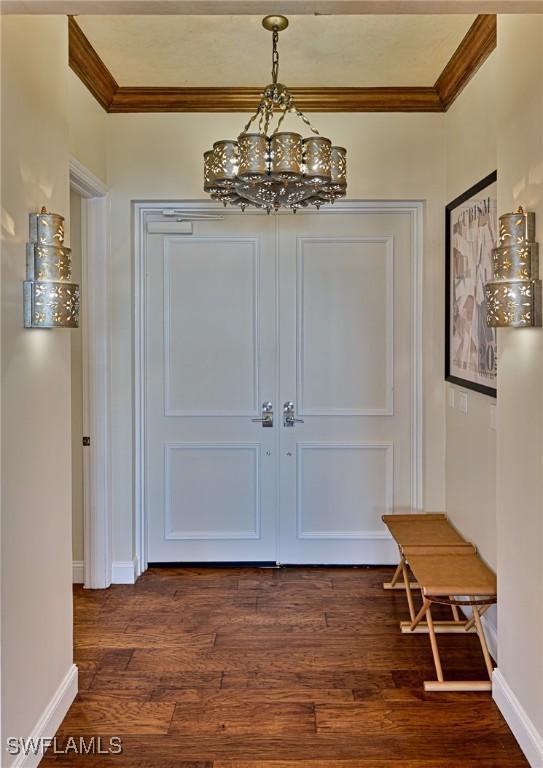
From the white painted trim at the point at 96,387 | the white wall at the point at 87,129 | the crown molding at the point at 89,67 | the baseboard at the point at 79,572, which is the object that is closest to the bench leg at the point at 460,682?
the white painted trim at the point at 96,387

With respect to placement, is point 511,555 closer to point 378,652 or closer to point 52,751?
point 378,652

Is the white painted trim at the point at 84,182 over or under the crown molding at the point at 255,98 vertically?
under

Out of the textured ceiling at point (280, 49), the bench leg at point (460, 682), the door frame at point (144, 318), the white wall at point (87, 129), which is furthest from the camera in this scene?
the door frame at point (144, 318)

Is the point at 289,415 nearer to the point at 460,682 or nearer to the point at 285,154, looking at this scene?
the point at 460,682

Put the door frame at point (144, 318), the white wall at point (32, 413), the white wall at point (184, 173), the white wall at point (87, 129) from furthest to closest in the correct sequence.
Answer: the door frame at point (144, 318)
the white wall at point (184, 173)
the white wall at point (87, 129)
the white wall at point (32, 413)

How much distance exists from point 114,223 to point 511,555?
8.89 ft

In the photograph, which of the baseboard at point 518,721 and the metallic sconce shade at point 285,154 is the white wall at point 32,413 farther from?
the baseboard at point 518,721

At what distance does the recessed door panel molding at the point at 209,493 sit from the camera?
12.5 feet

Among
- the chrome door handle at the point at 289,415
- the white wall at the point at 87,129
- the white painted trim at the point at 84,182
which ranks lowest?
the chrome door handle at the point at 289,415

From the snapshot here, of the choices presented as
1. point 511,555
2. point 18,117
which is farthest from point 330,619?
point 18,117

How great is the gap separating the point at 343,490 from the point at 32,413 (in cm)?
225

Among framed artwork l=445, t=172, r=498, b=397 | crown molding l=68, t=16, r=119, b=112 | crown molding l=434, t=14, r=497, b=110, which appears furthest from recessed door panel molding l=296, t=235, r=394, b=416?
crown molding l=68, t=16, r=119, b=112

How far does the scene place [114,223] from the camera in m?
3.56

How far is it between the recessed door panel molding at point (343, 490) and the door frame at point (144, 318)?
200 millimetres
